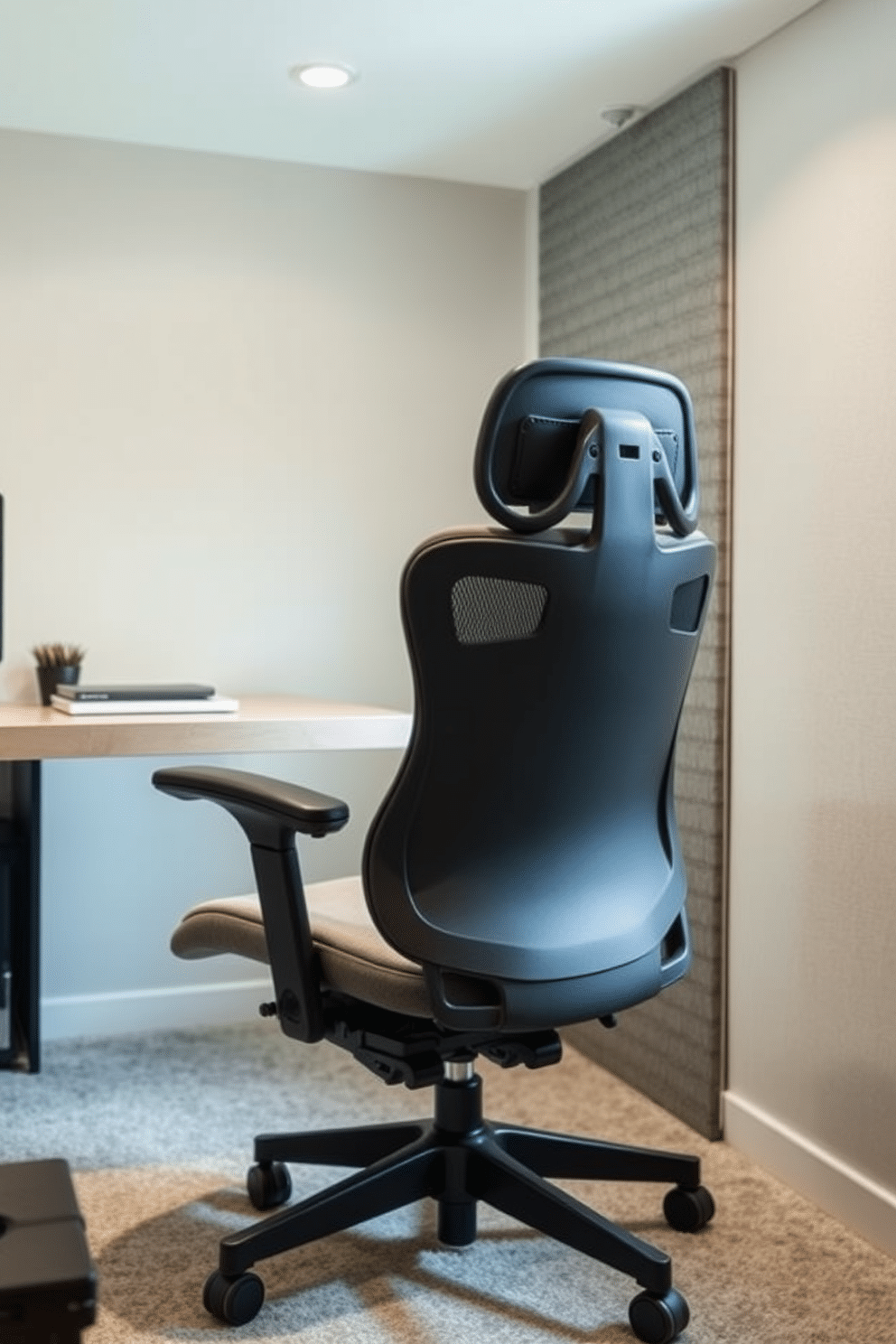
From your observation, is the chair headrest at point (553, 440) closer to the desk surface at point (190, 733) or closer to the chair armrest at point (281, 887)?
the chair armrest at point (281, 887)

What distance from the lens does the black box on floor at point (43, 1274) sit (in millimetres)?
1193

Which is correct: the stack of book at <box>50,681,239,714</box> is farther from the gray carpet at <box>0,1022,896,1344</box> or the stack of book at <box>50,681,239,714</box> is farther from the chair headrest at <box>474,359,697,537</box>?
the chair headrest at <box>474,359,697,537</box>

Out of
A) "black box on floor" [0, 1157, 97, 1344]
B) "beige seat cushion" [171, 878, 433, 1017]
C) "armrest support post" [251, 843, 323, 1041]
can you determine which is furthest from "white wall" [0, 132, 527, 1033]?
"black box on floor" [0, 1157, 97, 1344]

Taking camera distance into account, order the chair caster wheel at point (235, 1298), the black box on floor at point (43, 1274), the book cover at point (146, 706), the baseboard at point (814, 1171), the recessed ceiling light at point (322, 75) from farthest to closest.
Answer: the recessed ceiling light at point (322, 75) < the book cover at point (146, 706) < the baseboard at point (814, 1171) < the chair caster wheel at point (235, 1298) < the black box on floor at point (43, 1274)

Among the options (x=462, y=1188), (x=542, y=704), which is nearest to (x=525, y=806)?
(x=542, y=704)

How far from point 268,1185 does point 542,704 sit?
100 centimetres

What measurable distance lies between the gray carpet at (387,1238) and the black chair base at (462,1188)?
0.05 metres

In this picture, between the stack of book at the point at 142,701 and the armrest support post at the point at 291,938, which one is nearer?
the armrest support post at the point at 291,938

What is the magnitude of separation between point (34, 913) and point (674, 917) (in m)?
1.42

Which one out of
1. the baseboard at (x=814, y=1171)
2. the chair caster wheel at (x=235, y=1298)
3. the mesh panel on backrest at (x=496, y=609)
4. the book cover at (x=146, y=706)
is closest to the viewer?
the mesh panel on backrest at (x=496, y=609)

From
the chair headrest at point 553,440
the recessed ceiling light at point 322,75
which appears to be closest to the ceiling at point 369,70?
the recessed ceiling light at point 322,75

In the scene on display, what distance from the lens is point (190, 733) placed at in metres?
2.39

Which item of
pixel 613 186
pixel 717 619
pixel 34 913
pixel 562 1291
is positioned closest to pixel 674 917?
pixel 562 1291

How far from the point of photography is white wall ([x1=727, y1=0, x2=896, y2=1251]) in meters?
2.17
